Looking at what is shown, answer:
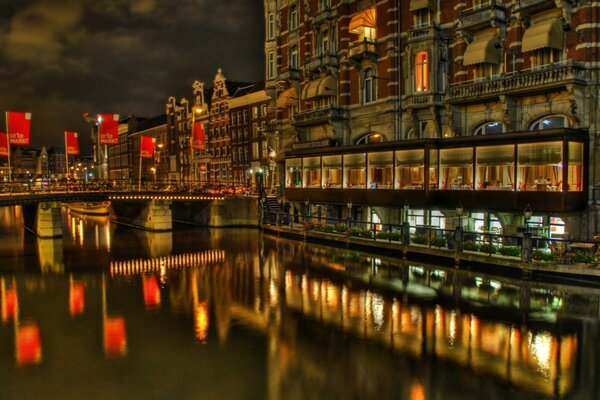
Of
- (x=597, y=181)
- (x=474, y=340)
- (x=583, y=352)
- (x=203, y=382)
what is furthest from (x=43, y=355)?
(x=597, y=181)

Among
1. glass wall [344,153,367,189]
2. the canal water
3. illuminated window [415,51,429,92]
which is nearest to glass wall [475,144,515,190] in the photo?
the canal water

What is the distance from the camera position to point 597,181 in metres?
26.2

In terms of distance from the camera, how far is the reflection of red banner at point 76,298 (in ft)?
67.8

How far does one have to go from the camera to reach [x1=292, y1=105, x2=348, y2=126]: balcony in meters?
41.9

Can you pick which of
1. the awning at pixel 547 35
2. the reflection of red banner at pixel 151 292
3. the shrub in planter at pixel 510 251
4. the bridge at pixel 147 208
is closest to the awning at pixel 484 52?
the awning at pixel 547 35

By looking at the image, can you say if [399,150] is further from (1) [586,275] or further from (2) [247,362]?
(2) [247,362]

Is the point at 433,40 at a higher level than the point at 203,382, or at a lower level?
higher

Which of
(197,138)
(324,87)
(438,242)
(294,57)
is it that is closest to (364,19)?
(324,87)

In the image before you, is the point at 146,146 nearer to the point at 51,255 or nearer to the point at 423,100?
the point at 51,255

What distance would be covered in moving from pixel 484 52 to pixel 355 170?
11.4 m

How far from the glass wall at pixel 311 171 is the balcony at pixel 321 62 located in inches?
331

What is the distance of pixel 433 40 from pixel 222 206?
25.9 m

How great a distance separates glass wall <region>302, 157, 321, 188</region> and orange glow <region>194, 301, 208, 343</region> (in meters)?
20.7

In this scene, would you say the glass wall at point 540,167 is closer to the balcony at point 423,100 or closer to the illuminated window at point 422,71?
the balcony at point 423,100
